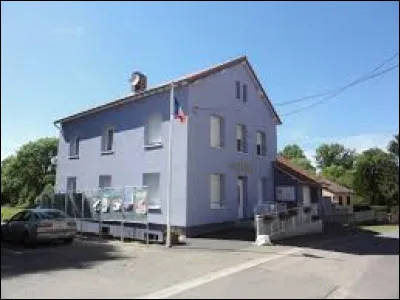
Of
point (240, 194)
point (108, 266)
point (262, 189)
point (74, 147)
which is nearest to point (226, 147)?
point (240, 194)

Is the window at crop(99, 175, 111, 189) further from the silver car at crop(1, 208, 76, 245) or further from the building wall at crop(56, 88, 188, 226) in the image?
the silver car at crop(1, 208, 76, 245)

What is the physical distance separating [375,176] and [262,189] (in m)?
25.9

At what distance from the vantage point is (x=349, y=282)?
1150 cm

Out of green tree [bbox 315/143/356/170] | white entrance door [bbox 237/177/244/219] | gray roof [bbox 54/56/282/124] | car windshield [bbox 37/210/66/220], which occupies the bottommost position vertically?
car windshield [bbox 37/210/66/220]

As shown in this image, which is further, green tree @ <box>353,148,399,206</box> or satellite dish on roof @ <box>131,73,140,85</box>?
green tree @ <box>353,148,399,206</box>

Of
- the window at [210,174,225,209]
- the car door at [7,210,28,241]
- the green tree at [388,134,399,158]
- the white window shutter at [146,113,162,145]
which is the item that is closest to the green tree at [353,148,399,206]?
the green tree at [388,134,399,158]

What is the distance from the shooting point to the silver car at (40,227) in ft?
61.7

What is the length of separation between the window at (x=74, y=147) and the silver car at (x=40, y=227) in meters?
11.2

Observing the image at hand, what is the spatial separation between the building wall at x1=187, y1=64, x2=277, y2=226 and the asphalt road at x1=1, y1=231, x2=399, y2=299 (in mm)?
4658

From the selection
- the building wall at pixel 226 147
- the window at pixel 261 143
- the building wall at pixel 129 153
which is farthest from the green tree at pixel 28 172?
the building wall at pixel 226 147

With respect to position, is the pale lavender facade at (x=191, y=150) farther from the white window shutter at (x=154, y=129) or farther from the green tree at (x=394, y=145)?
the green tree at (x=394, y=145)

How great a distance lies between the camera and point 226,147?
25969 millimetres

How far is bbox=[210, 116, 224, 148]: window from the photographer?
25523 mm

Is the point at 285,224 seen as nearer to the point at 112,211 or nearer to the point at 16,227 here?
the point at 112,211
